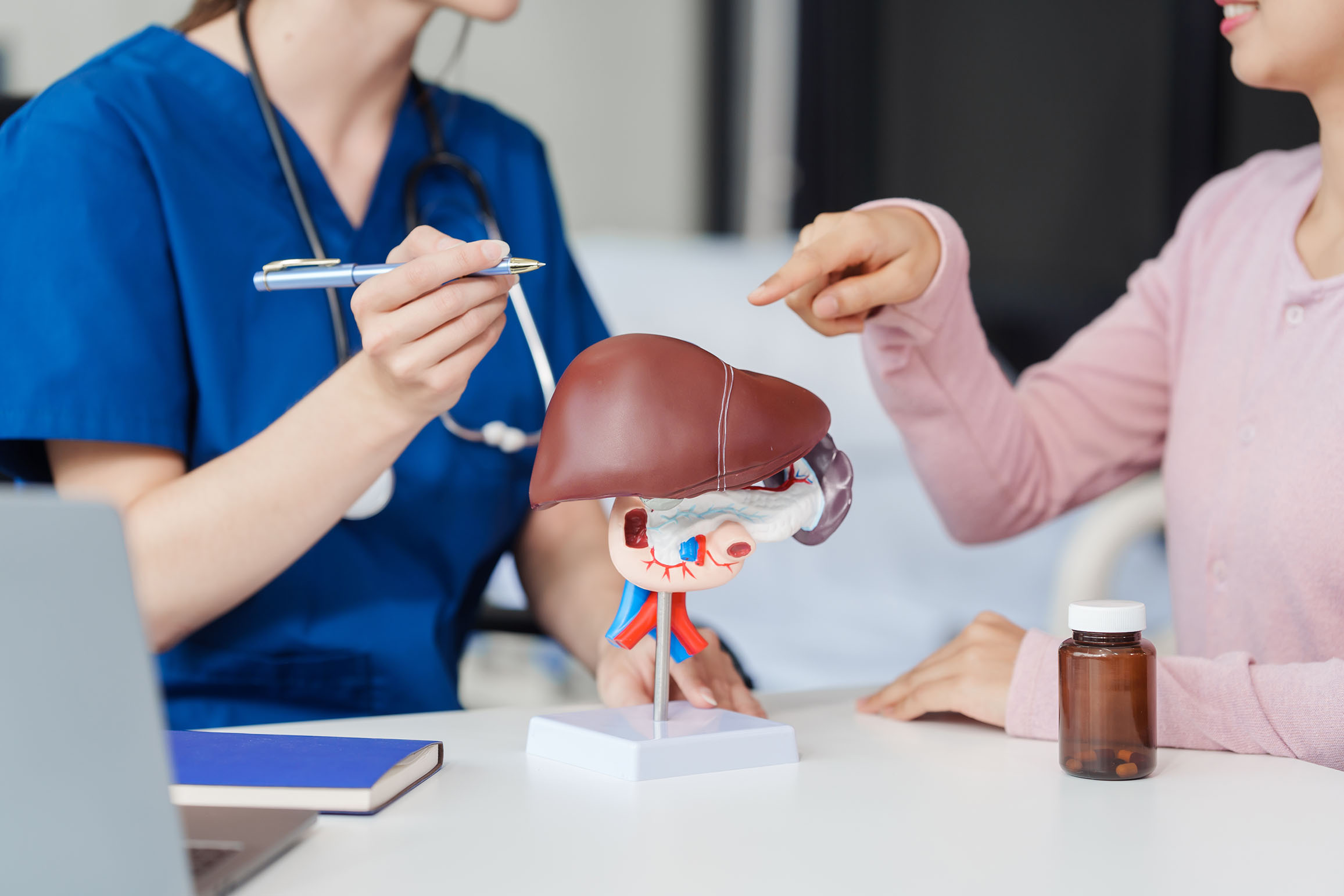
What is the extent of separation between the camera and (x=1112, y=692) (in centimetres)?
60

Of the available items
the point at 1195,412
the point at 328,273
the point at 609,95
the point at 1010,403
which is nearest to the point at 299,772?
the point at 328,273

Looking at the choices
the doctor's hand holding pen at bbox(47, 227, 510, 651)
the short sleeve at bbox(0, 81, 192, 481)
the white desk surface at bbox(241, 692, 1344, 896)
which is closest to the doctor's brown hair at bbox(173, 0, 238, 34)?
the short sleeve at bbox(0, 81, 192, 481)

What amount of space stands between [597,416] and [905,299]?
0.31 metres

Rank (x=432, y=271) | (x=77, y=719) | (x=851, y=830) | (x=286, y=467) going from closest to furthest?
(x=77, y=719)
(x=851, y=830)
(x=432, y=271)
(x=286, y=467)

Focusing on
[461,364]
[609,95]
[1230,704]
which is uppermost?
[609,95]

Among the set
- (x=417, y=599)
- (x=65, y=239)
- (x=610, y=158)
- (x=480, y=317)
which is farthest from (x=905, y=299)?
(x=610, y=158)

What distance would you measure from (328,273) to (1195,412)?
0.69 meters

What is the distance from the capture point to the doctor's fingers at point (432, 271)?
643 millimetres

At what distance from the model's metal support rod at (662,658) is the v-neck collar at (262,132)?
1.52 feet

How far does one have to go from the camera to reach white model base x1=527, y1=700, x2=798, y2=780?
0.60 metres

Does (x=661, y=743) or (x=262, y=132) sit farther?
(x=262, y=132)

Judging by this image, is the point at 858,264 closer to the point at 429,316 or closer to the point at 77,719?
the point at 429,316

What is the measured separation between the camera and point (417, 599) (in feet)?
3.04

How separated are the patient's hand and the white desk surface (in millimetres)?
287
